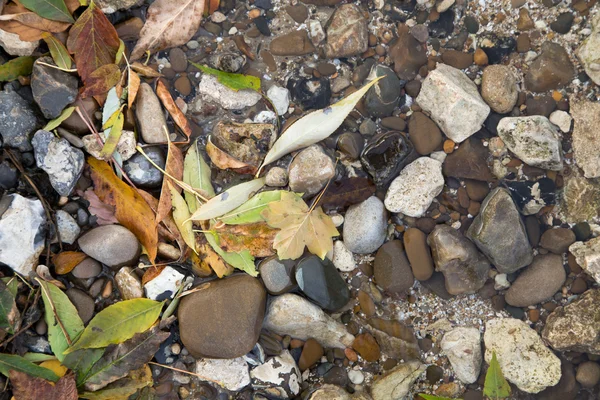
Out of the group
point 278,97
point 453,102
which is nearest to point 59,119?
point 278,97

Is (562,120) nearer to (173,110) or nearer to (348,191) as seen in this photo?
(348,191)

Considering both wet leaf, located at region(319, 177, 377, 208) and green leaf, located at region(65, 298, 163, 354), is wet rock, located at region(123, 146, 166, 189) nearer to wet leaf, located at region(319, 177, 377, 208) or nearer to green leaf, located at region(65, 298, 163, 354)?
green leaf, located at region(65, 298, 163, 354)

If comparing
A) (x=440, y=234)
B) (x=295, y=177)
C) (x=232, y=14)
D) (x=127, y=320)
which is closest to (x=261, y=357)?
(x=127, y=320)

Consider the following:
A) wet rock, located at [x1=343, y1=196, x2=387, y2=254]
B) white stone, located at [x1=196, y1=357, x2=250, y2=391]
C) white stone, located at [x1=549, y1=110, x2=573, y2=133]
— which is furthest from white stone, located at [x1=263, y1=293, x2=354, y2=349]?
white stone, located at [x1=549, y1=110, x2=573, y2=133]

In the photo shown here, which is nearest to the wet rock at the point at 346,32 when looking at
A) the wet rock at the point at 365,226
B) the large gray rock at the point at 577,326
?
the wet rock at the point at 365,226

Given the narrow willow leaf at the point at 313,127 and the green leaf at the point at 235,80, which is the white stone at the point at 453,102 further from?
the green leaf at the point at 235,80

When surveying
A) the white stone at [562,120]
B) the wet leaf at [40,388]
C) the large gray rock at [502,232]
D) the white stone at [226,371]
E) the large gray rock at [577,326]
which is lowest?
the white stone at [226,371]
